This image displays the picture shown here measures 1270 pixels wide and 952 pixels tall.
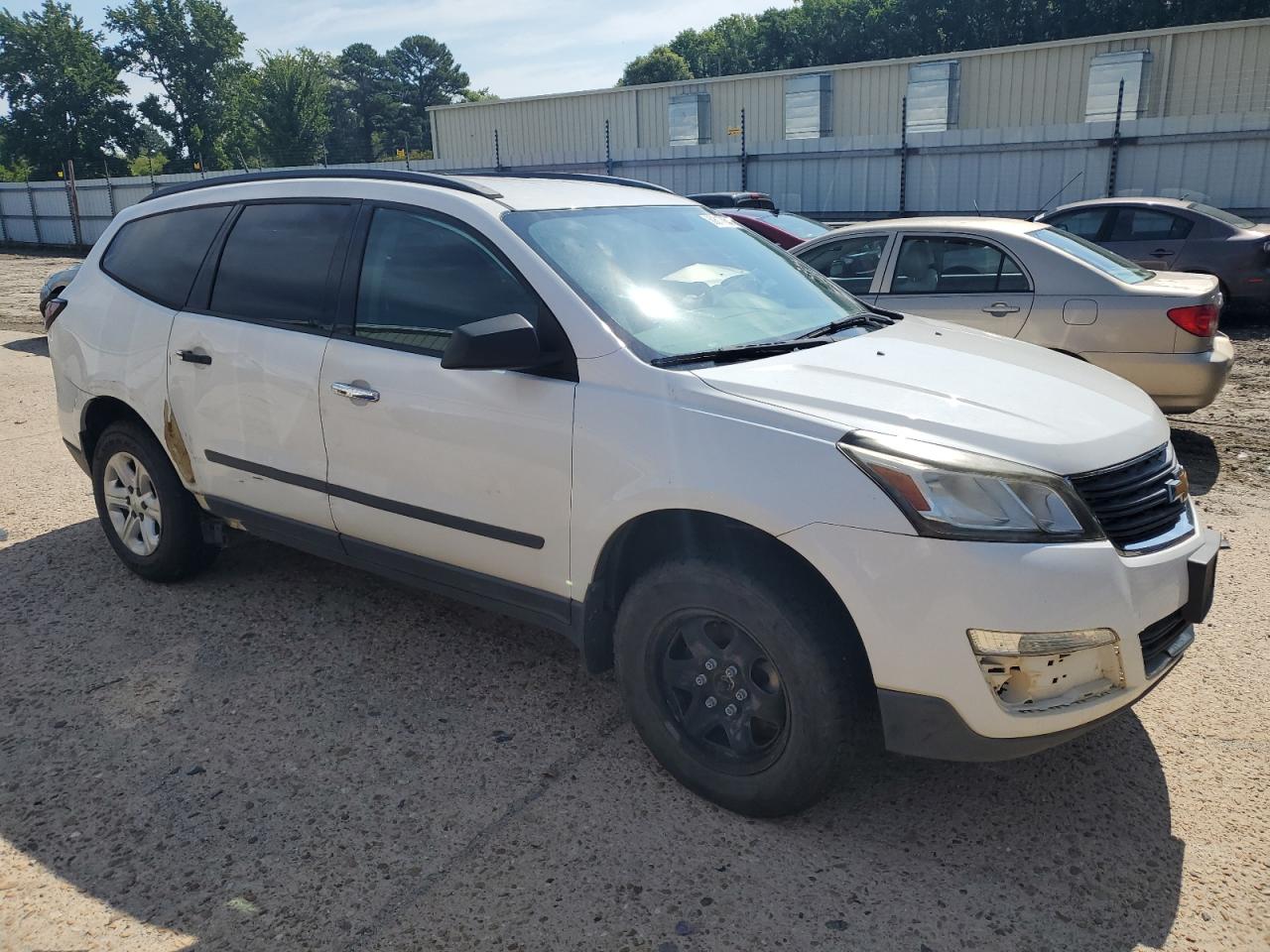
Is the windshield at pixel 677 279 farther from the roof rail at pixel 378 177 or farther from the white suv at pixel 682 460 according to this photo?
the roof rail at pixel 378 177

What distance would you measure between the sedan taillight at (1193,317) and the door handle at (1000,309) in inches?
38.6

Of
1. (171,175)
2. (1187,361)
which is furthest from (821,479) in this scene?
(171,175)

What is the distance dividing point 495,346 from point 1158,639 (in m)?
2.07

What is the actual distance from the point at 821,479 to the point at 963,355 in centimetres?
116

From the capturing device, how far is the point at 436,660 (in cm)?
Answer: 410

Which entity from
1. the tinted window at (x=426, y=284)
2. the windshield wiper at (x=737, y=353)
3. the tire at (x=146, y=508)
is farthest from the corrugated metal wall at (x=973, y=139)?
the windshield wiper at (x=737, y=353)

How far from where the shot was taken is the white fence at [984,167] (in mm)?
16719

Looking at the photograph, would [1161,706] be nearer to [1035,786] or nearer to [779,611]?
[1035,786]

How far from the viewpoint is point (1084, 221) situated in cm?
1181

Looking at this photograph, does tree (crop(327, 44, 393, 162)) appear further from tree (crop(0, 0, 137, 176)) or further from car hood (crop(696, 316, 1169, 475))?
car hood (crop(696, 316, 1169, 475))

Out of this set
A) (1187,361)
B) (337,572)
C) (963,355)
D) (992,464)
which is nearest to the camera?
(992,464)

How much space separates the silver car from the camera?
6.56 metres

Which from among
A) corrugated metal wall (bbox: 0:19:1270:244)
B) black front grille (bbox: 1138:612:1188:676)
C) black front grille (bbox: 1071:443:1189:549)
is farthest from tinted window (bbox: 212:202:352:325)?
corrugated metal wall (bbox: 0:19:1270:244)

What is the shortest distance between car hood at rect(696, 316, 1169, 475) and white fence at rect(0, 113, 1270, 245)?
45.6 feet
